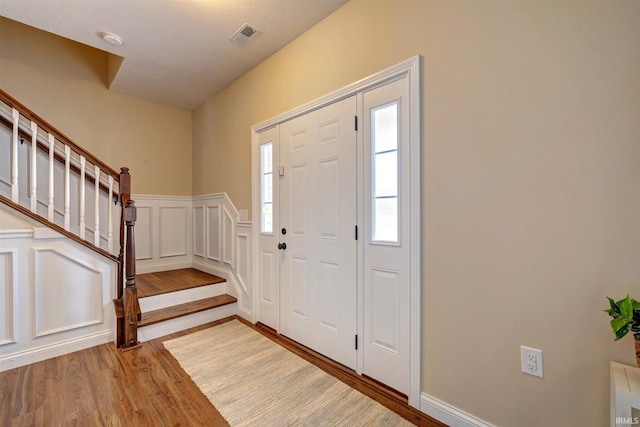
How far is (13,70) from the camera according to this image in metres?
3.04

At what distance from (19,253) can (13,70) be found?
2309 millimetres

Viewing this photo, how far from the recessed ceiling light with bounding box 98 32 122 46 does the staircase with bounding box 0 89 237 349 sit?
88 cm

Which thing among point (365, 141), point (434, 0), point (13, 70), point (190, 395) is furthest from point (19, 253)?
point (434, 0)

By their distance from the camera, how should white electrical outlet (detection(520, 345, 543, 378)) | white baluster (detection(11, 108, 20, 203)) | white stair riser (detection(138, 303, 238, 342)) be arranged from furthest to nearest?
1. white stair riser (detection(138, 303, 238, 342))
2. white baluster (detection(11, 108, 20, 203))
3. white electrical outlet (detection(520, 345, 543, 378))

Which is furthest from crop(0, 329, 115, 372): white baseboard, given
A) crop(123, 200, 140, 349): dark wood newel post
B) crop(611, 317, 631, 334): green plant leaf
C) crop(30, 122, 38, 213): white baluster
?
crop(611, 317, 631, 334): green plant leaf

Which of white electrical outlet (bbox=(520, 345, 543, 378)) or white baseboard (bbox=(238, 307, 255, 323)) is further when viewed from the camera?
white baseboard (bbox=(238, 307, 255, 323))

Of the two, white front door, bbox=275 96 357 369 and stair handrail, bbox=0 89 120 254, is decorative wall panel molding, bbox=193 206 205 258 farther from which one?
white front door, bbox=275 96 357 369

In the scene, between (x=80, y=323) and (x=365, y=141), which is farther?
(x=80, y=323)

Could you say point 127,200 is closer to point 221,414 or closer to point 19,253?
point 19,253

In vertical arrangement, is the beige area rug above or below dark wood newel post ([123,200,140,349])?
below

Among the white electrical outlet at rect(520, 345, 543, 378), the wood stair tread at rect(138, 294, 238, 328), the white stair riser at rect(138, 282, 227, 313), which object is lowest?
the wood stair tread at rect(138, 294, 238, 328)

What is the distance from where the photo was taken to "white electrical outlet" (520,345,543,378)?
132 cm

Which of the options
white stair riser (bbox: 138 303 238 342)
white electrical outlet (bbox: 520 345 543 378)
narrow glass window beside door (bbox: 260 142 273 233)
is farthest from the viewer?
narrow glass window beside door (bbox: 260 142 273 233)

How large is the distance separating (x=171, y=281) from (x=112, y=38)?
259 centimetres
